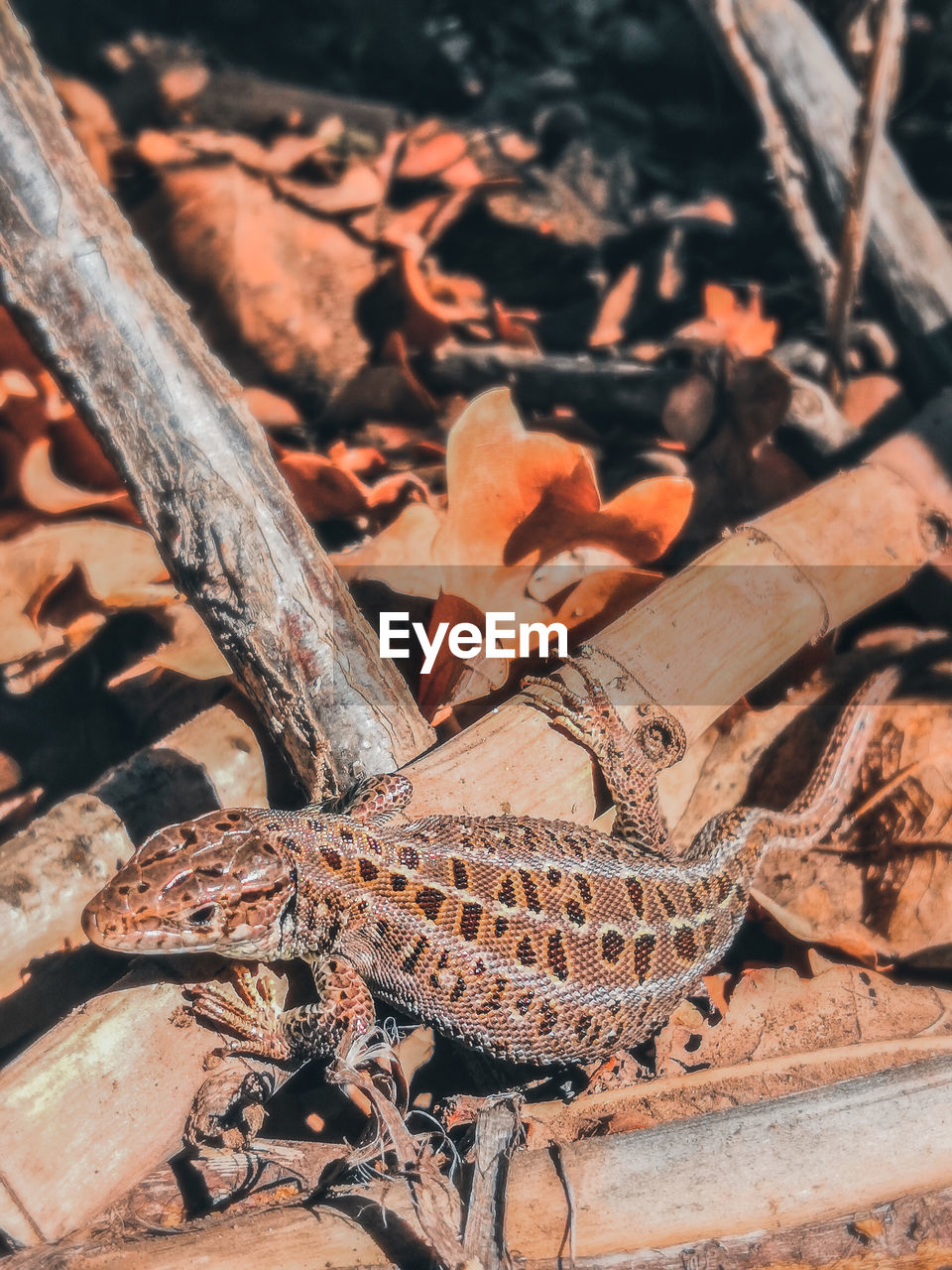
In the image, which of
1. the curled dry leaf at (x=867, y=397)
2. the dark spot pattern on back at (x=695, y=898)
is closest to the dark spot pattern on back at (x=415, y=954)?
the dark spot pattern on back at (x=695, y=898)

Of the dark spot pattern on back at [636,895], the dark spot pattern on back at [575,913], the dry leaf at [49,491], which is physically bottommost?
the dark spot pattern on back at [636,895]

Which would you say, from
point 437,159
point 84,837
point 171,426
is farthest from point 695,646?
point 437,159

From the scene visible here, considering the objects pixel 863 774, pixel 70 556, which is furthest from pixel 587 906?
pixel 70 556

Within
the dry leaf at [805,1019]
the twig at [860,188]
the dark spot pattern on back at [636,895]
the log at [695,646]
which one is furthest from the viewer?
the twig at [860,188]

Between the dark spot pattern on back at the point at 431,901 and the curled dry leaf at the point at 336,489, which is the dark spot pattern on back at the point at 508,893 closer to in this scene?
the dark spot pattern on back at the point at 431,901

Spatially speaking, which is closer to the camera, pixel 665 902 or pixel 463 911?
pixel 463 911

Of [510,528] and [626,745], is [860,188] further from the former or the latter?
[626,745]
